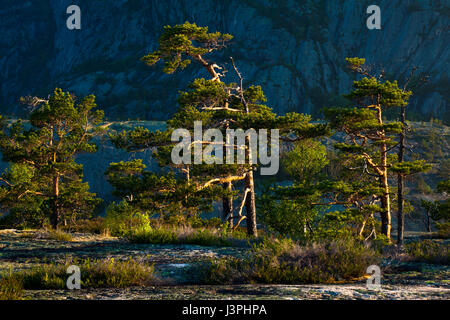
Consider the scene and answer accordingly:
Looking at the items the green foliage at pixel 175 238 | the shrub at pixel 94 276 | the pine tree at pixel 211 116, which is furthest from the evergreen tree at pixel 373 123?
the shrub at pixel 94 276

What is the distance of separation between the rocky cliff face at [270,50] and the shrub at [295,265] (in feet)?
251

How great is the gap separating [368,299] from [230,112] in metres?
14.5

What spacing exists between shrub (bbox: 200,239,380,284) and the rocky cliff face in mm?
76394

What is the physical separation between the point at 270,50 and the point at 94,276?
9090 centimetres

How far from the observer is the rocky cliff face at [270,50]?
87938 mm

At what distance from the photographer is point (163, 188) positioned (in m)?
18.0

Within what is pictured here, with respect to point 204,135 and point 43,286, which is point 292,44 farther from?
point 43,286

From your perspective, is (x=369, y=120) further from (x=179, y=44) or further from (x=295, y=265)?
(x=295, y=265)

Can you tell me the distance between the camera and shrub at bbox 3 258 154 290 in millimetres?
7101

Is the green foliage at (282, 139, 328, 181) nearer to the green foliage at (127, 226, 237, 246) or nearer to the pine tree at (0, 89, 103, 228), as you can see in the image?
the pine tree at (0, 89, 103, 228)

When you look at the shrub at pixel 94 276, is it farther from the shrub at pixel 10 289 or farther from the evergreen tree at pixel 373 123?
the evergreen tree at pixel 373 123

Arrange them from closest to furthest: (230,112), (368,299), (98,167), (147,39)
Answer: (368,299) < (230,112) < (98,167) < (147,39)

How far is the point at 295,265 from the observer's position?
26.1ft
